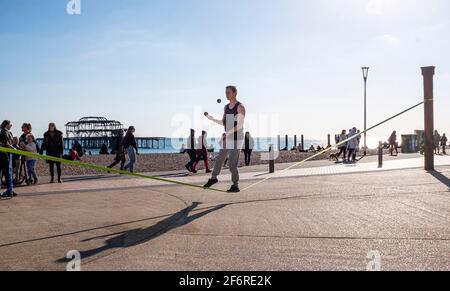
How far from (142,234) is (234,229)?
3.72ft

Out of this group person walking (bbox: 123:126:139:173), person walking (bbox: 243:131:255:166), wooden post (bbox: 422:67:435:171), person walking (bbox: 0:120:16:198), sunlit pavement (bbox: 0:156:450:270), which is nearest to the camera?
sunlit pavement (bbox: 0:156:450:270)

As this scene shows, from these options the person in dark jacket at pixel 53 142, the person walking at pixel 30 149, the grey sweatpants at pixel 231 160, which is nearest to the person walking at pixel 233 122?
the grey sweatpants at pixel 231 160

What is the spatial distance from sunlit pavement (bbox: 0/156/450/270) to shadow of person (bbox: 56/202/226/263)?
0.04 feet

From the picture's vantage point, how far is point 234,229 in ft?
20.4

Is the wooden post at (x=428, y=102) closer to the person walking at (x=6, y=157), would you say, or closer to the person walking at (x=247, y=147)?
the person walking at (x=247, y=147)

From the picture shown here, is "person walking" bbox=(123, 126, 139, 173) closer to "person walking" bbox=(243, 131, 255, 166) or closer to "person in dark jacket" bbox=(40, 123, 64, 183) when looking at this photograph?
"person in dark jacket" bbox=(40, 123, 64, 183)

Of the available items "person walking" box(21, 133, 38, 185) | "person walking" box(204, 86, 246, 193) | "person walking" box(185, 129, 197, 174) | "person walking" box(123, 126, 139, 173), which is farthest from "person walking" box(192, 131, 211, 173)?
"person walking" box(204, 86, 246, 193)

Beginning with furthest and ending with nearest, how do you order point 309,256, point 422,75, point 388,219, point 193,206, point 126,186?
point 422,75 → point 126,186 → point 193,206 → point 388,219 → point 309,256

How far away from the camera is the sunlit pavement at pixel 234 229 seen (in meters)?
4.59

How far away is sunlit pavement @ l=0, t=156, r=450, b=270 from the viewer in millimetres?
4590
